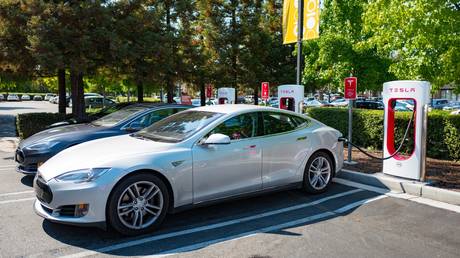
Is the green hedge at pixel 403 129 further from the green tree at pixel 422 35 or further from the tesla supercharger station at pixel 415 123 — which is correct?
the tesla supercharger station at pixel 415 123

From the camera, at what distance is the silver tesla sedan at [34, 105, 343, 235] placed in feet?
14.1

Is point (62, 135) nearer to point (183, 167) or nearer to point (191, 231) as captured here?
point (183, 167)

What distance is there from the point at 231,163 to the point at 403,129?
6170 mm

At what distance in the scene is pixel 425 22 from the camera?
319 inches

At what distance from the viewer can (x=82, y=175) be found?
14.1 ft

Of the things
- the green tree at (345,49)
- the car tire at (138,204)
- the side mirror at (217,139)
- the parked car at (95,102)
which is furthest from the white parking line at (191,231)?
the parked car at (95,102)

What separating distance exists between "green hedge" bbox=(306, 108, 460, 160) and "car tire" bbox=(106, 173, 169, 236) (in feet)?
22.8

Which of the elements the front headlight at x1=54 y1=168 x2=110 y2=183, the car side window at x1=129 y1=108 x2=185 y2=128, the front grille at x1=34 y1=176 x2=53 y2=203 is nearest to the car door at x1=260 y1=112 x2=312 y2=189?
the front headlight at x1=54 y1=168 x2=110 y2=183

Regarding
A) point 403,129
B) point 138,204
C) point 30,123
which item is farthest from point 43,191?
point 30,123

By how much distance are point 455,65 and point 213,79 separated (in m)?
14.1

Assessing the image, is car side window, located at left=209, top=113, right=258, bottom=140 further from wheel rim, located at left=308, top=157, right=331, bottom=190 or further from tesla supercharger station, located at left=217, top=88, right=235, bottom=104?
tesla supercharger station, located at left=217, top=88, right=235, bottom=104

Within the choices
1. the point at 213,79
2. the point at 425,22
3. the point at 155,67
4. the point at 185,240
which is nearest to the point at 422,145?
the point at 425,22

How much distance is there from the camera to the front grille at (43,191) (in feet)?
14.2

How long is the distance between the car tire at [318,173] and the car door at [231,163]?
101 centimetres
